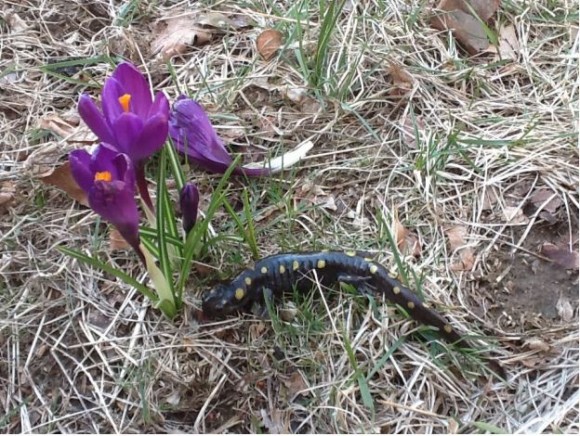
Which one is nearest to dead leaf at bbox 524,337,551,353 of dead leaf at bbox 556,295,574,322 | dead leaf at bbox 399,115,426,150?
dead leaf at bbox 556,295,574,322

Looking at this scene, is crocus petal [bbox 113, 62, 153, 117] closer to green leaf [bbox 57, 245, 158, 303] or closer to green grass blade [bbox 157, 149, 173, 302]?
green grass blade [bbox 157, 149, 173, 302]

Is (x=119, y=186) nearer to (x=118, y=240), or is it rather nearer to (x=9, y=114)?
(x=118, y=240)

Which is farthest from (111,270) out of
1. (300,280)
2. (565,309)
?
(565,309)

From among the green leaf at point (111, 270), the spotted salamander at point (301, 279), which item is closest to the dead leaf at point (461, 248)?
the spotted salamander at point (301, 279)

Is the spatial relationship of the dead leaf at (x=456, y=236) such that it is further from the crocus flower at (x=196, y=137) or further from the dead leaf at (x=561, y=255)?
the crocus flower at (x=196, y=137)

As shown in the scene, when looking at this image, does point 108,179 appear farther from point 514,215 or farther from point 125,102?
point 514,215

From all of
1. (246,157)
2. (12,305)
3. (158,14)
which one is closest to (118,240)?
(12,305)
